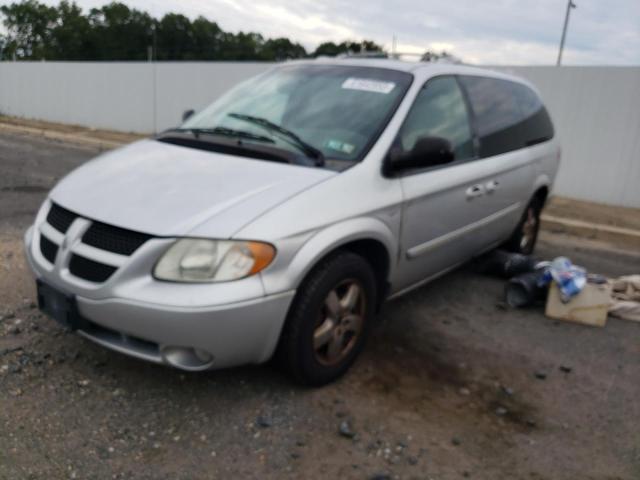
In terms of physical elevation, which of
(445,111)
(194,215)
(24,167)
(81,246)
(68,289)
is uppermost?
(445,111)

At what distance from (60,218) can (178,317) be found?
969 millimetres

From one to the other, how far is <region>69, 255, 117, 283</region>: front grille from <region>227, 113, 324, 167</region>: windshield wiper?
1223 mm

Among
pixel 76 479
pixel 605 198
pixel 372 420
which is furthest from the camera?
pixel 605 198

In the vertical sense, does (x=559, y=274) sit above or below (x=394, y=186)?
below

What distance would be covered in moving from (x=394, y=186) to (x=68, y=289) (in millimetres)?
1808

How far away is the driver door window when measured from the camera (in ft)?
11.8

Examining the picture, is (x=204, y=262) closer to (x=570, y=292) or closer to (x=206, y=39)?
(x=570, y=292)

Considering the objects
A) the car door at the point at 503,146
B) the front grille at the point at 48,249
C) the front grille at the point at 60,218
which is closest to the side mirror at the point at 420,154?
the car door at the point at 503,146

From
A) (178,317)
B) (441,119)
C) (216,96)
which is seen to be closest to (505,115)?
(441,119)

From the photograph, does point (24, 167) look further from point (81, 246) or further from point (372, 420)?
point (372, 420)

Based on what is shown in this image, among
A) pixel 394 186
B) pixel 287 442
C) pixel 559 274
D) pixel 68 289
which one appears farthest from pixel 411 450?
pixel 559 274

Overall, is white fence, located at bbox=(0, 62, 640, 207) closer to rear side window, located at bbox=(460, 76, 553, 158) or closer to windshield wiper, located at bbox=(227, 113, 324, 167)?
Result: rear side window, located at bbox=(460, 76, 553, 158)

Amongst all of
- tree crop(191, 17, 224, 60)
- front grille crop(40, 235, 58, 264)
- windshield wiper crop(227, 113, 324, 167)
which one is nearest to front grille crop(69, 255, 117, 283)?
front grille crop(40, 235, 58, 264)

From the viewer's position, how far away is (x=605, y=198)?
30.6ft
